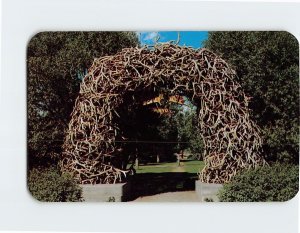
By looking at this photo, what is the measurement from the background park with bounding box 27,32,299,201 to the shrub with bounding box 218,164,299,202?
2cm

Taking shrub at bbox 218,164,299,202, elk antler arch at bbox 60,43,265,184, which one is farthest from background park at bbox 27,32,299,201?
elk antler arch at bbox 60,43,265,184

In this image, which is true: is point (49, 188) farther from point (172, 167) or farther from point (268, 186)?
point (268, 186)

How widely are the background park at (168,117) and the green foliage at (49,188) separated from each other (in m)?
0.02

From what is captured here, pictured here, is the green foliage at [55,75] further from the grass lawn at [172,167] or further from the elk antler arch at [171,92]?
the grass lawn at [172,167]

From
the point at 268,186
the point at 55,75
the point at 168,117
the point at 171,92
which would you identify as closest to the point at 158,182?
the point at 168,117

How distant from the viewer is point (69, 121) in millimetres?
8109

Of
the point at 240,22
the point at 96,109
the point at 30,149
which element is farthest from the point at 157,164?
the point at 240,22

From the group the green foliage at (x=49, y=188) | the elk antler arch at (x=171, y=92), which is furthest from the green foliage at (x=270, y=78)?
the green foliage at (x=49, y=188)

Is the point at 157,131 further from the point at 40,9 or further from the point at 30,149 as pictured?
the point at 40,9

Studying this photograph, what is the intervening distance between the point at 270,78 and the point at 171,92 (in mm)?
1573

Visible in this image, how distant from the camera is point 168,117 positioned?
8070 millimetres

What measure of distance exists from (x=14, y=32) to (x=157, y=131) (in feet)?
8.72

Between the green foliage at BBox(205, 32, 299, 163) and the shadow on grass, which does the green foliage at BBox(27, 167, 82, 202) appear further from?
the green foliage at BBox(205, 32, 299, 163)

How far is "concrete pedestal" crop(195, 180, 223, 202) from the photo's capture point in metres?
7.96
